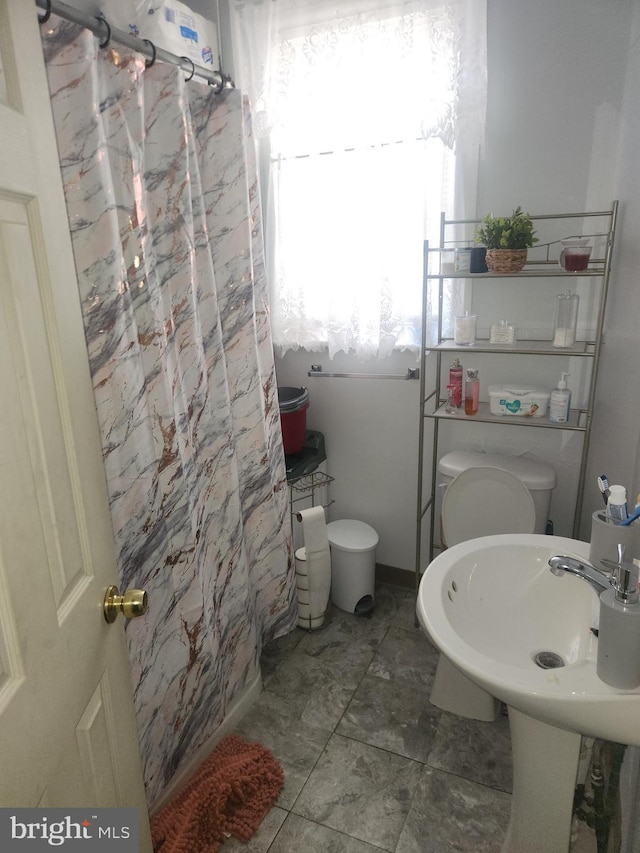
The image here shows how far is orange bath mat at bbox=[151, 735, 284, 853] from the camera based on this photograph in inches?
57.0

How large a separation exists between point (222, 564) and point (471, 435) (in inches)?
43.9

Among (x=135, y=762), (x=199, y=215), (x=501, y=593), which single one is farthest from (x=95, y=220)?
(x=501, y=593)

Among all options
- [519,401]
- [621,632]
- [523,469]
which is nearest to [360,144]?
[519,401]

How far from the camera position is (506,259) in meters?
1.73

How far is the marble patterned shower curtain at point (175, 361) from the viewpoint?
3.98ft

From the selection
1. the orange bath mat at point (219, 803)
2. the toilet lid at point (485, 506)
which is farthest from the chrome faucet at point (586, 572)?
the orange bath mat at point (219, 803)

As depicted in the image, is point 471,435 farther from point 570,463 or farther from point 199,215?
point 199,215

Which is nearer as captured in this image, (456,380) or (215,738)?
(215,738)

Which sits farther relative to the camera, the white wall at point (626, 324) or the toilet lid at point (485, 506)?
the toilet lid at point (485, 506)

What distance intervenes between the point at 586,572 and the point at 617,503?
0.15 m

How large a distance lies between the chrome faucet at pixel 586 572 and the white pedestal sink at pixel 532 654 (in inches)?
5.1

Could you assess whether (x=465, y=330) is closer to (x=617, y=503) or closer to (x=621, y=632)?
(x=617, y=503)

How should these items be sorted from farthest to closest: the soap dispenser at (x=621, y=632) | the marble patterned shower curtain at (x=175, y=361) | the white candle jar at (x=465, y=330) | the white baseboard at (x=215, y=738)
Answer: the white candle jar at (x=465, y=330), the white baseboard at (x=215, y=738), the marble patterned shower curtain at (x=175, y=361), the soap dispenser at (x=621, y=632)

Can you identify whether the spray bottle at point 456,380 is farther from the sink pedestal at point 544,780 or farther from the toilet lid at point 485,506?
the sink pedestal at point 544,780
